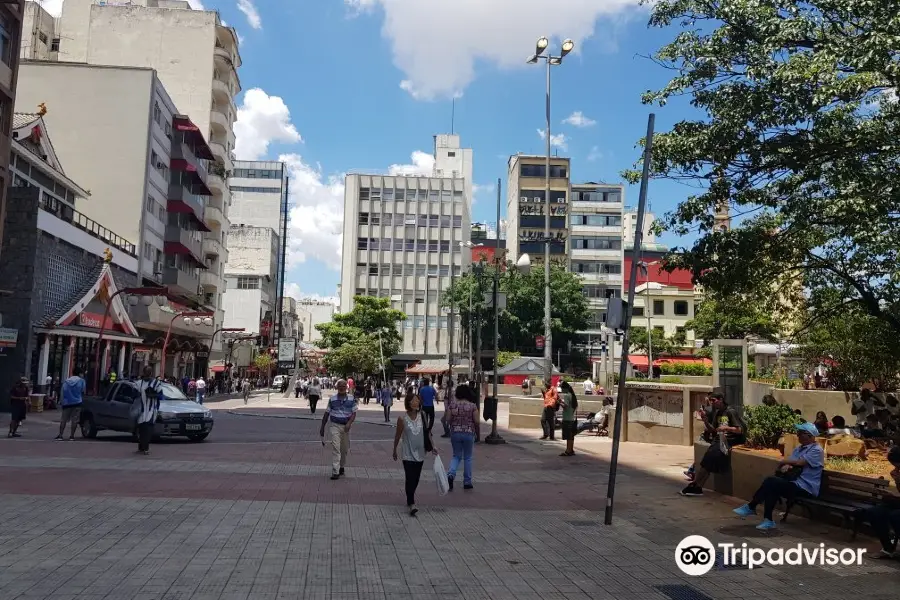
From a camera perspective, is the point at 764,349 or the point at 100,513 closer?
the point at 100,513

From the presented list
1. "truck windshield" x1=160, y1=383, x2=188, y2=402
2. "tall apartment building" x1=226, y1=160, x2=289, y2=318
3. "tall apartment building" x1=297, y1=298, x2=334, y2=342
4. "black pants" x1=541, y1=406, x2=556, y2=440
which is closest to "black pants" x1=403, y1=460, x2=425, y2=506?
"truck windshield" x1=160, y1=383, x2=188, y2=402

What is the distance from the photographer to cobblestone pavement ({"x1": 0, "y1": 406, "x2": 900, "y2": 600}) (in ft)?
19.9

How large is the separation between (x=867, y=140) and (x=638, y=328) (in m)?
62.0

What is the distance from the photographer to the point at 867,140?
10375 millimetres

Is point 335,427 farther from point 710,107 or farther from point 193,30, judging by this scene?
point 193,30

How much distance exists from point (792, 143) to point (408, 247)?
244 ft

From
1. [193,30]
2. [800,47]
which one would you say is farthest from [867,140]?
[193,30]

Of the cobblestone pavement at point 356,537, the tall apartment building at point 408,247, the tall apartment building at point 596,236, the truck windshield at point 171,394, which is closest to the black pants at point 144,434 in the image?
the cobblestone pavement at point 356,537

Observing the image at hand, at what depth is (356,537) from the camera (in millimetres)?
7863

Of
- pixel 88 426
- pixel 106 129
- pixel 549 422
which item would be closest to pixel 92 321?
pixel 106 129

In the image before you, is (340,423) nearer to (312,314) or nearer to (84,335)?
(84,335)

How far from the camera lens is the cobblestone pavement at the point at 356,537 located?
239 inches

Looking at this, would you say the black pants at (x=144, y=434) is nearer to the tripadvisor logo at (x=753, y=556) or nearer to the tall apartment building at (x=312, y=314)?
the tripadvisor logo at (x=753, y=556)

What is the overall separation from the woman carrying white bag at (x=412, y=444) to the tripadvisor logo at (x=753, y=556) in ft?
10.7
